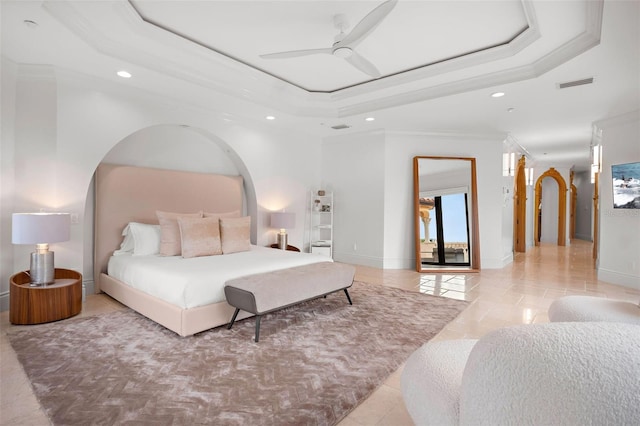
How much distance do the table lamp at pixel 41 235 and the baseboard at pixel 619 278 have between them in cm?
748

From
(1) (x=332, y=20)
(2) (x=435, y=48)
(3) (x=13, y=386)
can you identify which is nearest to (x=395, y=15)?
(1) (x=332, y=20)

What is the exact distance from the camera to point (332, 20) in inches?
114

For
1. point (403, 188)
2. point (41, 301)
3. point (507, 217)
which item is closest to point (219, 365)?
point (41, 301)

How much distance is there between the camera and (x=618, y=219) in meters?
5.19

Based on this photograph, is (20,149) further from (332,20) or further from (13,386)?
(332,20)

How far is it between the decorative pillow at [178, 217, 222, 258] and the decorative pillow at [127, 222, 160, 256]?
0.39 metres

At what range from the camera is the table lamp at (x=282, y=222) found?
560 centimetres

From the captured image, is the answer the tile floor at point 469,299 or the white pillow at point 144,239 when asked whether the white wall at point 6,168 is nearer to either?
the tile floor at point 469,299

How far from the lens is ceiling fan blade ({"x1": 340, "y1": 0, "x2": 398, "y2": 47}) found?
220 centimetres

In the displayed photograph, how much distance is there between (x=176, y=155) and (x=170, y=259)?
1.90 m

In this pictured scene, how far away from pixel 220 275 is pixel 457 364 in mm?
2306

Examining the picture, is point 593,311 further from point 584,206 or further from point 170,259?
point 584,206

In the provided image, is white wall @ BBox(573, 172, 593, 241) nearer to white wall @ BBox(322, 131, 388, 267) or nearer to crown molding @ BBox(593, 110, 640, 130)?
crown molding @ BBox(593, 110, 640, 130)

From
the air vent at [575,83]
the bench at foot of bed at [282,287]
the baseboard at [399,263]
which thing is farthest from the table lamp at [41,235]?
the air vent at [575,83]
